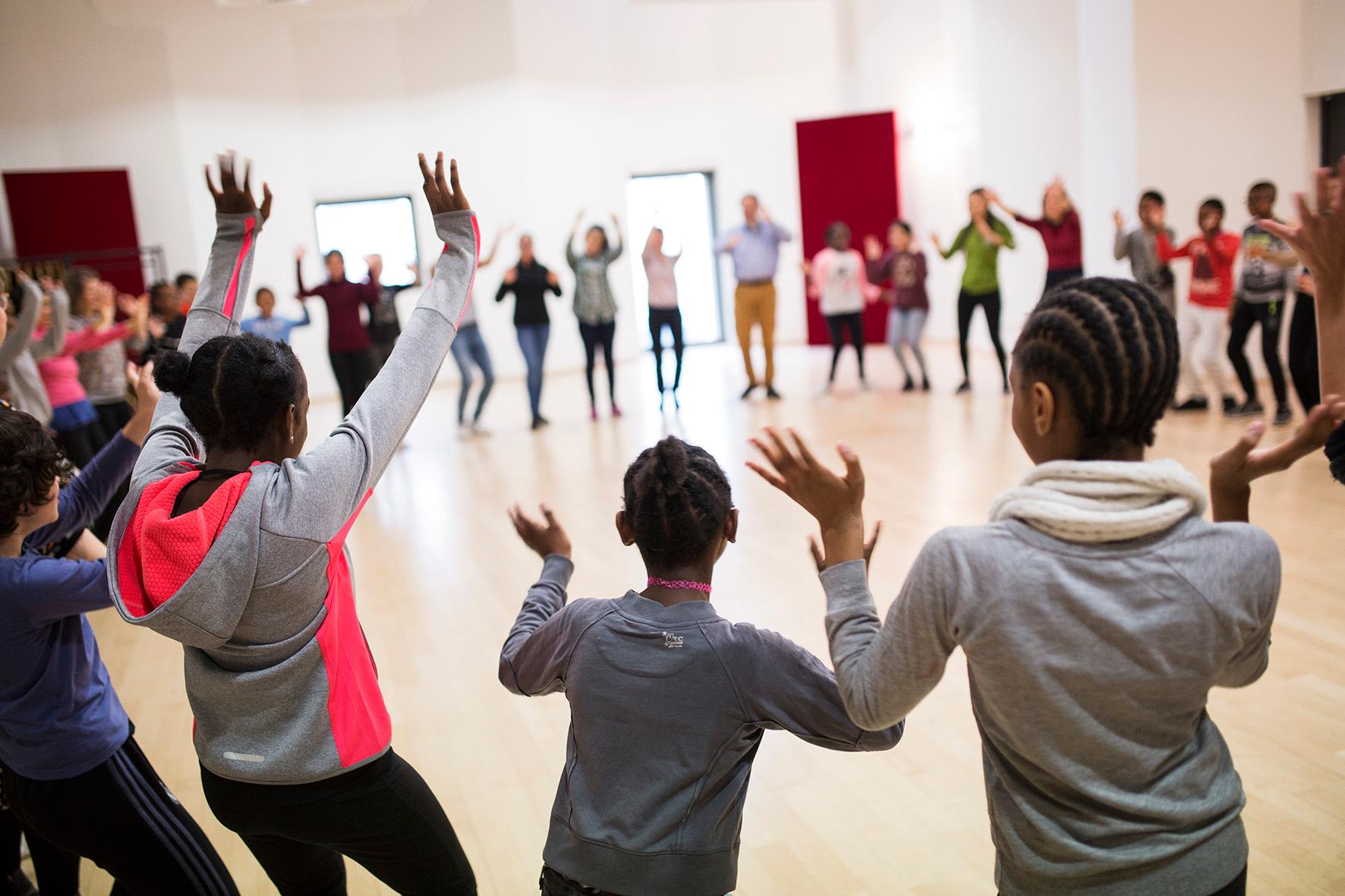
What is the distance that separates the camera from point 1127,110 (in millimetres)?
8398

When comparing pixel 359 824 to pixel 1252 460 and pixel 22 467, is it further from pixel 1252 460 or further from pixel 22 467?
pixel 1252 460

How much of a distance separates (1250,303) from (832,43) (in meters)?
8.15

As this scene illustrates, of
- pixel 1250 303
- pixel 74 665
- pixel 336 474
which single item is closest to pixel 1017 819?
pixel 336 474

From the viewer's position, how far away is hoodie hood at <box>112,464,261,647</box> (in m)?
1.42

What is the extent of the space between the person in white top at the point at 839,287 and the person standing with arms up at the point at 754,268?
1.20 feet

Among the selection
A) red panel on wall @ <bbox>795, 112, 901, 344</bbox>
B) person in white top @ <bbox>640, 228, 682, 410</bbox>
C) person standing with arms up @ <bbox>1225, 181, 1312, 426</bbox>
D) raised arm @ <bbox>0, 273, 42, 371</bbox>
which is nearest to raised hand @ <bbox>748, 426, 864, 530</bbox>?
raised arm @ <bbox>0, 273, 42, 371</bbox>

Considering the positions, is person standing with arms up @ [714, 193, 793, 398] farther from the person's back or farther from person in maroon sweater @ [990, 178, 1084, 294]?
the person's back

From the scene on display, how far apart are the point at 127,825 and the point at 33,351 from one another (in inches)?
165

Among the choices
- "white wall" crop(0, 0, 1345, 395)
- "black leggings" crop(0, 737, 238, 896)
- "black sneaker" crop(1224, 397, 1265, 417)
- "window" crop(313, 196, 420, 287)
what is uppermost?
"white wall" crop(0, 0, 1345, 395)

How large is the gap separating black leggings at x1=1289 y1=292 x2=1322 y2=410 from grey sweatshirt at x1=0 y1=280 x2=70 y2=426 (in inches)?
236

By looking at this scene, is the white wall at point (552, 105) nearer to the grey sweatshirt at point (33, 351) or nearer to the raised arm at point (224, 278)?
the grey sweatshirt at point (33, 351)

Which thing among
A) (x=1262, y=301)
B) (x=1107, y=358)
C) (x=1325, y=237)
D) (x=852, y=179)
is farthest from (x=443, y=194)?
(x=852, y=179)

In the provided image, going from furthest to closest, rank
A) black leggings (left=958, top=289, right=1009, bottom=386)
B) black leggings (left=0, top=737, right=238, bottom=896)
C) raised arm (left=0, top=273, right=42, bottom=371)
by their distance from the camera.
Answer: black leggings (left=958, top=289, right=1009, bottom=386) < raised arm (left=0, top=273, right=42, bottom=371) < black leggings (left=0, top=737, right=238, bottom=896)

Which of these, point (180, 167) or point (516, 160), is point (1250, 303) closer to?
point (516, 160)
